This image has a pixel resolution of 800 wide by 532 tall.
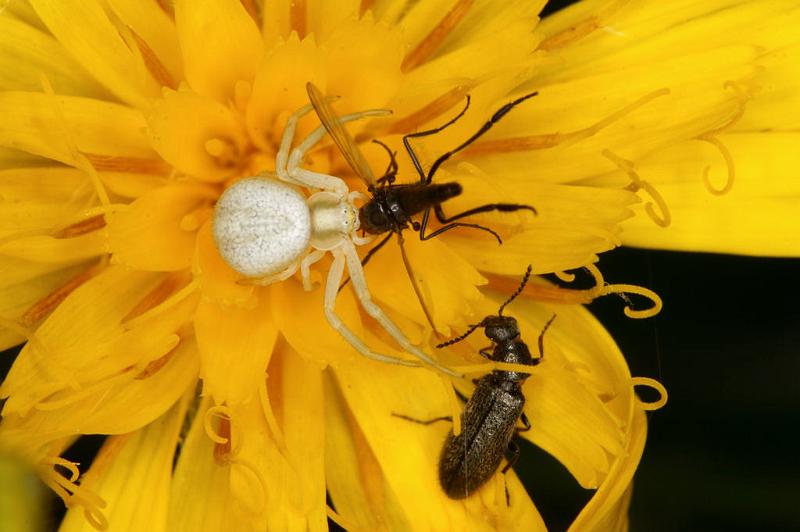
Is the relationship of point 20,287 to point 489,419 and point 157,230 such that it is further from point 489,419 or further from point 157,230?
point 489,419

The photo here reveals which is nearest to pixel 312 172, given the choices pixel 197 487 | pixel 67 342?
pixel 67 342

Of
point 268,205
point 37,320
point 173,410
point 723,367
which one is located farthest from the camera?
point 723,367

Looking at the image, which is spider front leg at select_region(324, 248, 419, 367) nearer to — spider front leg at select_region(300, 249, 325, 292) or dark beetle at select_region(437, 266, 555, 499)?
spider front leg at select_region(300, 249, 325, 292)

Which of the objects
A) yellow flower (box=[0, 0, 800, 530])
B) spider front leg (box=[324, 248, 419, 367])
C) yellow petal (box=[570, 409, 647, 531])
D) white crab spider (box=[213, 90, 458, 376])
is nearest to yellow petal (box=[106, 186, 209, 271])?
yellow flower (box=[0, 0, 800, 530])

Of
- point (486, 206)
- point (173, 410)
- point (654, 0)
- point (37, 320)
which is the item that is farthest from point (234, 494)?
point (654, 0)

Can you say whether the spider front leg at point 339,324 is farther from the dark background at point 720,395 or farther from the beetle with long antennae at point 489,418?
the dark background at point 720,395

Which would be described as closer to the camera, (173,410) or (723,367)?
(173,410)

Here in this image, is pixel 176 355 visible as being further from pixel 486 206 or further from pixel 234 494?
pixel 486 206

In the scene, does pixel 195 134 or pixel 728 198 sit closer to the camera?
pixel 195 134
